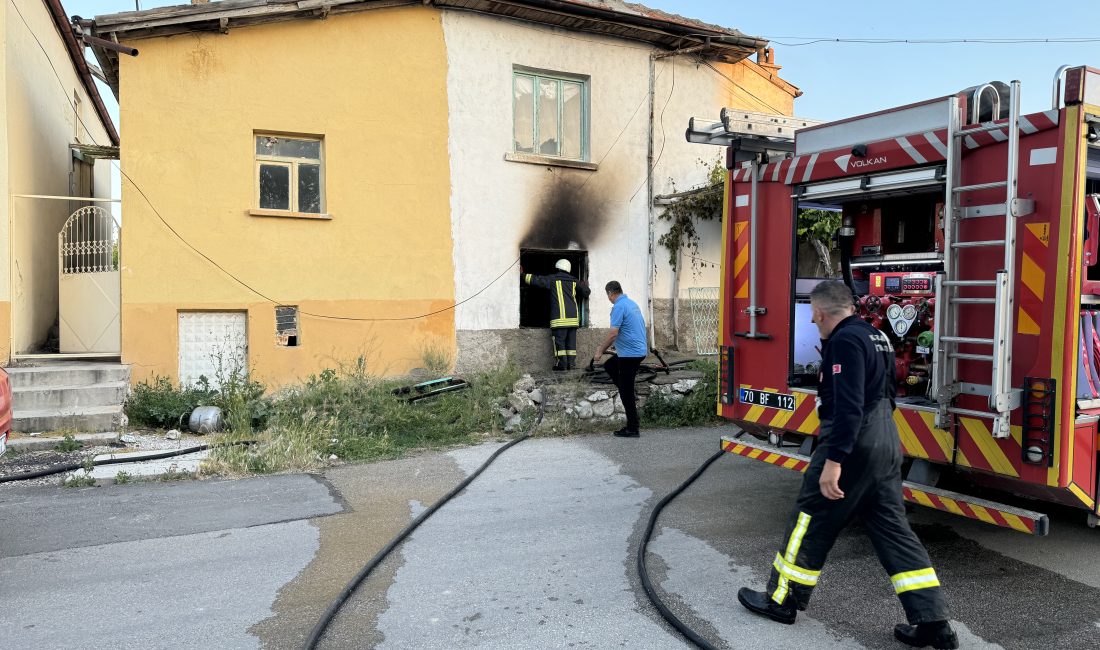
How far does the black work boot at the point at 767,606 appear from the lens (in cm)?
398

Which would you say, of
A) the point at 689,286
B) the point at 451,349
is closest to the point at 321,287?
the point at 451,349

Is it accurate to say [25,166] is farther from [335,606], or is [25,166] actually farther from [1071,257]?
[1071,257]

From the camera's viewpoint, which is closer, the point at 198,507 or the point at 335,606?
the point at 335,606

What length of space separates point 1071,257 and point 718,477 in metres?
3.72

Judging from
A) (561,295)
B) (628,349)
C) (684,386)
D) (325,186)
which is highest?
(325,186)

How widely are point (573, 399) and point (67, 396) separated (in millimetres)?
5803

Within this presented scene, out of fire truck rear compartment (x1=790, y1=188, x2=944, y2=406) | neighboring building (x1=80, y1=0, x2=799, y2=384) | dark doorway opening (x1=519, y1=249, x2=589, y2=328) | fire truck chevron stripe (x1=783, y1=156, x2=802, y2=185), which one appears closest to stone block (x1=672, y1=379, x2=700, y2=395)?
neighboring building (x1=80, y1=0, x2=799, y2=384)

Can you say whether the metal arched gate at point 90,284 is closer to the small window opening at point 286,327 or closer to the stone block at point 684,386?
the small window opening at point 286,327

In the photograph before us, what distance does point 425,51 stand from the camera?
11344 millimetres

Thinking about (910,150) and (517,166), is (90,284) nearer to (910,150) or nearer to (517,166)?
(517,166)

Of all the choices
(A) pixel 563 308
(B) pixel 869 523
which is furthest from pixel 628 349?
(B) pixel 869 523

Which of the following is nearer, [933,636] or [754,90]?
[933,636]

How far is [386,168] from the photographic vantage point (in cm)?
1114

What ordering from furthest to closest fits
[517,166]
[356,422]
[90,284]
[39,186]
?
[517,166], [39,186], [90,284], [356,422]
